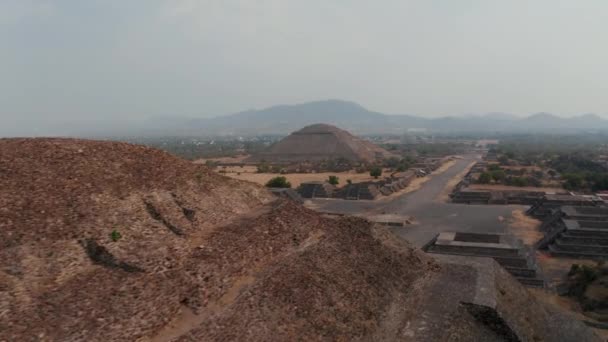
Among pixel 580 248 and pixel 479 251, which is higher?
pixel 479 251

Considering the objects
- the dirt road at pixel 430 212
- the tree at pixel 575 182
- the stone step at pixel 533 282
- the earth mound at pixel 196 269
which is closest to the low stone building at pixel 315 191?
the dirt road at pixel 430 212

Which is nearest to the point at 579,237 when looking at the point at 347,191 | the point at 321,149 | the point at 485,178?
the point at 347,191

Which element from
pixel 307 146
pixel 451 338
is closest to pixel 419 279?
pixel 451 338

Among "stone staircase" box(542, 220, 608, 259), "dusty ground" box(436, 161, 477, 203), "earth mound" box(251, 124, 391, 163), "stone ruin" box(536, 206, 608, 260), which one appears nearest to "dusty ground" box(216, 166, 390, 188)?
"dusty ground" box(436, 161, 477, 203)

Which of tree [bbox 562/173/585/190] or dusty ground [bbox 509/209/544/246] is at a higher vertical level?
tree [bbox 562/173/585/190]

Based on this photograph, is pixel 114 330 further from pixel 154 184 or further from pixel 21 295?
pixel 154 184

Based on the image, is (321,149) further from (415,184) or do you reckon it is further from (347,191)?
(347,191)

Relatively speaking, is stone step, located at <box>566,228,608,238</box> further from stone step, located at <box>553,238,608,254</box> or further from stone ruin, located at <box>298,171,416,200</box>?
stone ruin, located at <box>298,171,416,200</box>
